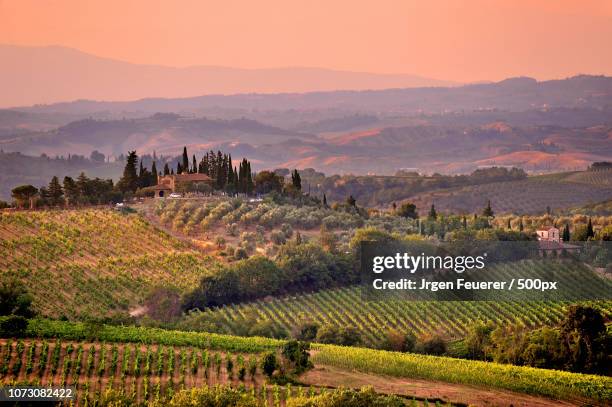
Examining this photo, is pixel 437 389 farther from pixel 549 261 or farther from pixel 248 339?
pixel 549 261

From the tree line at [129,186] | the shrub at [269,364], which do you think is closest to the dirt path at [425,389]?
the shrub at [269,364]

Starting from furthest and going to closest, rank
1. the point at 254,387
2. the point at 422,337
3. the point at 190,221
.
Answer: the point at 190,221 → the point at 422,337 → the point at 254,387

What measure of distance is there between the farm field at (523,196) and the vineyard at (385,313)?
85.0 meters

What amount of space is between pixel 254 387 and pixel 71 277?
84.7 feet

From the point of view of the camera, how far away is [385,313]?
59062 millimetres

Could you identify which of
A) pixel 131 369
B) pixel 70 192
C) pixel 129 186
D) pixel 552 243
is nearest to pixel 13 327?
pixel 131 369

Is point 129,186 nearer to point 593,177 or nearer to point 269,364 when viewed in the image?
point 269,364

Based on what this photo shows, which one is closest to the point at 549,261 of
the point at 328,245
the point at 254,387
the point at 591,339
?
the point at 328,245

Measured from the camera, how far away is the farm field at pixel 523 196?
154 meters

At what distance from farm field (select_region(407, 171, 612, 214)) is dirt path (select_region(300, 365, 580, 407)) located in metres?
102

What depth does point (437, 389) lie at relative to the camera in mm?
44156

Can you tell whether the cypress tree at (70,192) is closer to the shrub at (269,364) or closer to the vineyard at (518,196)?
the shrub at (269,364)

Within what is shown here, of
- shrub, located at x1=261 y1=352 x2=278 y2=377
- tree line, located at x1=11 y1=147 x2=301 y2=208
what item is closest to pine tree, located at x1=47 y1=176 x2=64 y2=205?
tree line, located at x1=11 y1=147 x2=301 y2=208

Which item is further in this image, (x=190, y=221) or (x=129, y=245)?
(x=190, y=221)
